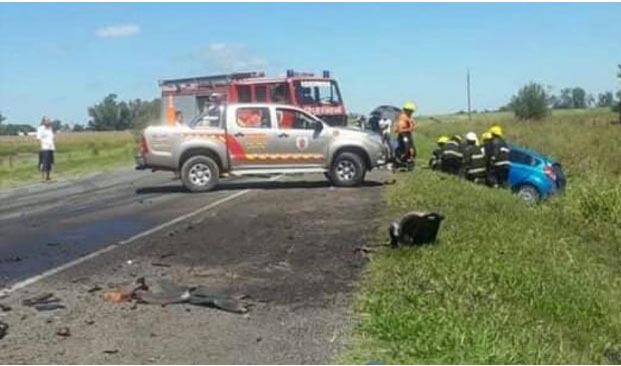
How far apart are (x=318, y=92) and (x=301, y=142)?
316 inches

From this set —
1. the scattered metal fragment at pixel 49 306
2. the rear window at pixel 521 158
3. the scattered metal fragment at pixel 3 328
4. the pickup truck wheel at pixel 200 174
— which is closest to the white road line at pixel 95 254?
the scattered metal fragment at pixel 49 306

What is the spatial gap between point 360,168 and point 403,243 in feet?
30.7

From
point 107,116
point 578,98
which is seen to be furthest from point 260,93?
point 578,98

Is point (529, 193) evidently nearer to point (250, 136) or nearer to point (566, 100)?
point (250, 136)

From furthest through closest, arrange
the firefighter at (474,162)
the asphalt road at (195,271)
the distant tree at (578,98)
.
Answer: the distant tree at (578,98) < the firefighter at (474,162) < the asphalt road at (195,271)

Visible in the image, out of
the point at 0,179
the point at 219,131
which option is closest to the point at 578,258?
the point at 219,131

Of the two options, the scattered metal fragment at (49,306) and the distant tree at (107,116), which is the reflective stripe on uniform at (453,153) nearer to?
the scattered metal fragment at (49,306)

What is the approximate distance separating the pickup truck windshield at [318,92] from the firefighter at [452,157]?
16.9ft

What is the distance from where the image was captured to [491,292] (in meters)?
8.03

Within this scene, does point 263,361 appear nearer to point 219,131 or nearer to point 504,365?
point 504,365

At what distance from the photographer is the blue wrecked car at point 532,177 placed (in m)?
21.2

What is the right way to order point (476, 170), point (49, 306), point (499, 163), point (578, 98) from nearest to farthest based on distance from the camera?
point (49, 306), point (499, 163), point (476, 170), point (578, 98)

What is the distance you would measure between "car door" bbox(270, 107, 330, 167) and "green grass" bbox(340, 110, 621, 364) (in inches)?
161

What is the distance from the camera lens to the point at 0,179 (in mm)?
29016
